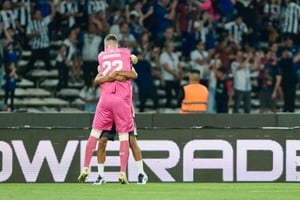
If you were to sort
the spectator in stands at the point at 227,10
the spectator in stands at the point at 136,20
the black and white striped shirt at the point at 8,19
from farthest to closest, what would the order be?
the spectator in stands at the point at 227,10
the spectator in stands at the point at 136,20
the black and white striped shirt at the point at 8,19

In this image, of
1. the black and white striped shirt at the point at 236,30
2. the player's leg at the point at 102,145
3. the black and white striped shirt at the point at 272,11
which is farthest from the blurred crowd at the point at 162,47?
the player's leg at the point at 102,145

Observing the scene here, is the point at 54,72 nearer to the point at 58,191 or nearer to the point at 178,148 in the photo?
the point at 178,148

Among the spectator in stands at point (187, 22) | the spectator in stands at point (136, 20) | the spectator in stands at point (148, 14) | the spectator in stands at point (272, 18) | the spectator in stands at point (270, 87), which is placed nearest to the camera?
the spectator in stands at point (270, 87)

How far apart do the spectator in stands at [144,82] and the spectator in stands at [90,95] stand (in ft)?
3.17

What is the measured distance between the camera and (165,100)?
2841cm

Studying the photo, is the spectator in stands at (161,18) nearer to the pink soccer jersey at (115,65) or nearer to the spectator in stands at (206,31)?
the spectator in stands at (206,31)

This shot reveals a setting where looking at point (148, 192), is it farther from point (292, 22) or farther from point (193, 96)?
point (292, 22)

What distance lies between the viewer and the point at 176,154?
19.6 meters

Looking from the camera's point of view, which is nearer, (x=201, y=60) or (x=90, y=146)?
(x=90, y=146)

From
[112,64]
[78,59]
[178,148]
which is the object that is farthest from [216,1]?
[112,64]

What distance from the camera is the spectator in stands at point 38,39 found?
27.8 meters

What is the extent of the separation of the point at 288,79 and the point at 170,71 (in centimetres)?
290

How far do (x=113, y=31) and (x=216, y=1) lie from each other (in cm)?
364

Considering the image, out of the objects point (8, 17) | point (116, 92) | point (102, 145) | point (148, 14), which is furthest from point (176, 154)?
point (148, 14)
